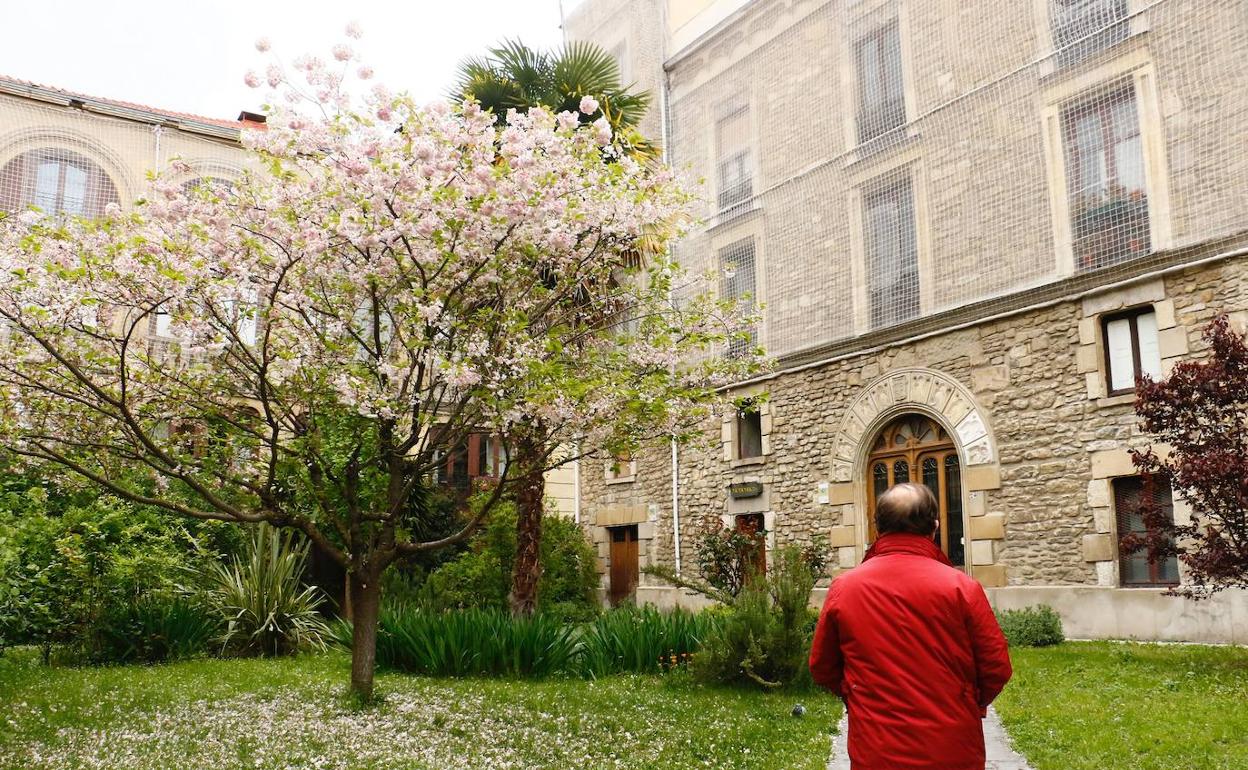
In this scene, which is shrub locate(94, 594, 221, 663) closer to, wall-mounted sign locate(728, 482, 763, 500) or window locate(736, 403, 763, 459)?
wall-mounted sign locate(728, 482, 763, 500)

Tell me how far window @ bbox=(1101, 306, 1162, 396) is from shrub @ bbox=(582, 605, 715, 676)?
6083 mm

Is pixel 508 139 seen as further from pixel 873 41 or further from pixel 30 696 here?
pixel 873 41

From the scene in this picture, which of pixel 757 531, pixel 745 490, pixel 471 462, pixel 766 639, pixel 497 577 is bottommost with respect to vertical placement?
pixel 766 639

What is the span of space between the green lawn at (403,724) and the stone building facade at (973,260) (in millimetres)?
4591

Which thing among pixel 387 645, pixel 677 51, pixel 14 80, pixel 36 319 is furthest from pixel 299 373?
pixel 14 80

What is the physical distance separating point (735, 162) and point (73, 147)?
13.5m

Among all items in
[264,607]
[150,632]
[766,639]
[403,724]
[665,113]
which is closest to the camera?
[403,724]

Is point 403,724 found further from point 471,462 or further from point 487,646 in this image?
point 471,462

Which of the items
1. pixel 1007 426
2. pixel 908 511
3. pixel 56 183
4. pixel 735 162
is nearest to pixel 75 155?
pixel 56 183

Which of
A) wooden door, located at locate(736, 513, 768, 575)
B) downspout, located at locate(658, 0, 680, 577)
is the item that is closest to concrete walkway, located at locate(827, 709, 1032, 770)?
wooden door, located at locate(736, 513, 768, 575)

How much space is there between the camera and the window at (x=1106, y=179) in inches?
486

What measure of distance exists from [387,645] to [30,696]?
10.4 feet

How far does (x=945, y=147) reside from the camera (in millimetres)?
14680

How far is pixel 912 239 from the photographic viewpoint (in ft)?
49.6
